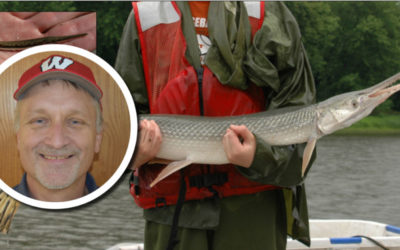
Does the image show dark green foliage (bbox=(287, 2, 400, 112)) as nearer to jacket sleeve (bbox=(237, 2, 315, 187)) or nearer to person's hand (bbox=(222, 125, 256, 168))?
jacket sleeve (bbox=(237, 2, 315, 187))

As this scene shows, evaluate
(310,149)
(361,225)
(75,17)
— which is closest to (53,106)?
(75,17)

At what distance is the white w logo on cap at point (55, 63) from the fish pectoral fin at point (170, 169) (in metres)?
1.05

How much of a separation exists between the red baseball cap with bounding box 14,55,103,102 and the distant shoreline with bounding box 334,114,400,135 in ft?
111

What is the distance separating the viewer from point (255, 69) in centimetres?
311

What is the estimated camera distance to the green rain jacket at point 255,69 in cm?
310

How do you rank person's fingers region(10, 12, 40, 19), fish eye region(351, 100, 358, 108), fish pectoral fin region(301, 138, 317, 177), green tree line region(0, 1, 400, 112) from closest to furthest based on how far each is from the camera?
1. person's fingers region(10, 12, 40, 19)
2. fish pectoral fin region(301, 138, 317, 177)
3. fish eye region(351, 100, 358, 108)
4. green tree line region(0, 1, 400, 112)

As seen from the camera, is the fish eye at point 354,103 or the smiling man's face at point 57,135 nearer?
the smiling man's face at point 57,135

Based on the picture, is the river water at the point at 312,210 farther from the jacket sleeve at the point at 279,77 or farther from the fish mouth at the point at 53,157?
the fish mouth at the point at 53,157

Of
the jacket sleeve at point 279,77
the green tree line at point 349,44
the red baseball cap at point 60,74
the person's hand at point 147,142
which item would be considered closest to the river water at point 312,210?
the person's hand at point 147,142

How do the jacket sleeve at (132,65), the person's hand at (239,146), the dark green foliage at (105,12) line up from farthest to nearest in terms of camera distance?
1. the dark green foliage at (105,12)
2. the jacket sleeve at (132,65)
3. the person's hand at (239,146)

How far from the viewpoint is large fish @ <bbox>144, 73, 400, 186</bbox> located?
3.07m

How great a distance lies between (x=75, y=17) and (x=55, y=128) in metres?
0.66

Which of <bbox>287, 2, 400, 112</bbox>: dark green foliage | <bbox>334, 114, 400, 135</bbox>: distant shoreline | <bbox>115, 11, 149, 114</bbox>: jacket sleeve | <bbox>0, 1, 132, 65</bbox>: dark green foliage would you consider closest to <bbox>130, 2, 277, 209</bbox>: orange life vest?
<bbox>115, 11, 149, 114</bbox>: jacket sleeve

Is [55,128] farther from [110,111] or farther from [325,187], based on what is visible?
[325,187]
